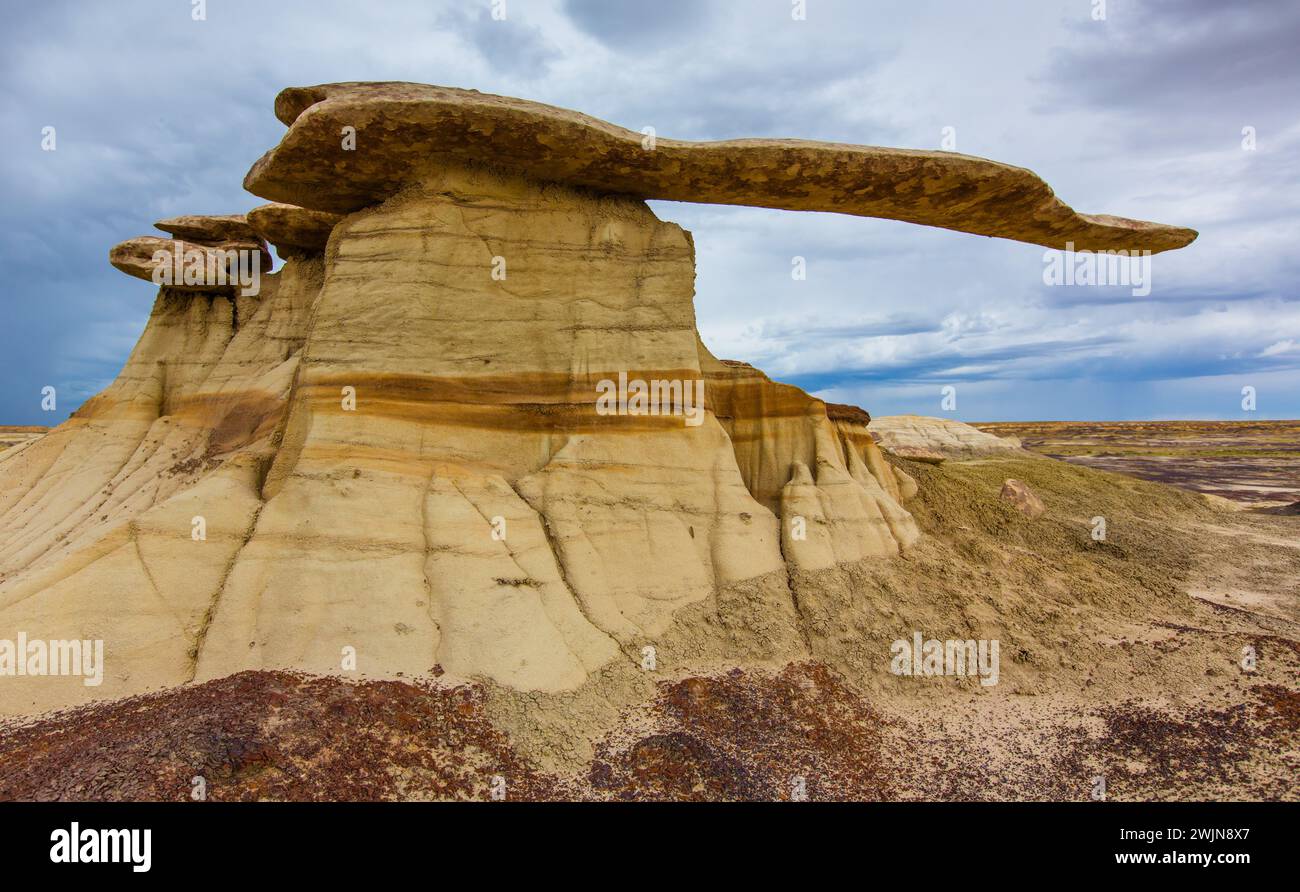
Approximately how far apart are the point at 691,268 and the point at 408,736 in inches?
257

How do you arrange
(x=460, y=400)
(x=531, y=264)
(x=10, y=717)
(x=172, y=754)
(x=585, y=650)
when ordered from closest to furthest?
1. (x=172, y=754)
2. (x=10, y=717)
3. (x=585, y=650)
4. (x=460, y=400)
5. (x=531, y=264)

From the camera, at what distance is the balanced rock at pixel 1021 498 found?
1650 centimetres

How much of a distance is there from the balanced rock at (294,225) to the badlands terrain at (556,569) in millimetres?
72

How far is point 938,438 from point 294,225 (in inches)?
1465

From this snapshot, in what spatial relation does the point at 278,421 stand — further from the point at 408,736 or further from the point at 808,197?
the point at 808,197

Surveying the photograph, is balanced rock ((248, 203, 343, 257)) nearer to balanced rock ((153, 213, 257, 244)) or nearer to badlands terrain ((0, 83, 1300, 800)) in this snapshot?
badlands terrain ((0, 83, 1300, 800))

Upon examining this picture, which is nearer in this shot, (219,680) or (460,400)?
(219,680)

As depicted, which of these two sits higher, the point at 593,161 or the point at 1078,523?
the point at 593,161

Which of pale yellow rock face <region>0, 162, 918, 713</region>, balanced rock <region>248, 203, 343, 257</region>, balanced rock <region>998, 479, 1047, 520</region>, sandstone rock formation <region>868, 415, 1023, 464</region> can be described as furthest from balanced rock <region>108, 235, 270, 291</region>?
sandstone rock formation <region>868, 415, 1023, 464</region>

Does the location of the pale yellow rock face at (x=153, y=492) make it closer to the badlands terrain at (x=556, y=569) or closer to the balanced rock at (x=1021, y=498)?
the badlands terrain at (x=556, y=569)

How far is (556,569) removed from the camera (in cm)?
777

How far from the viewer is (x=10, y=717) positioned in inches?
226

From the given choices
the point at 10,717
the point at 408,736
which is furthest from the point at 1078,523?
the point at 10,717

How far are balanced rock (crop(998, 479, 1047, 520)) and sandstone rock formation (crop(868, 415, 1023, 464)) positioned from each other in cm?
1884
